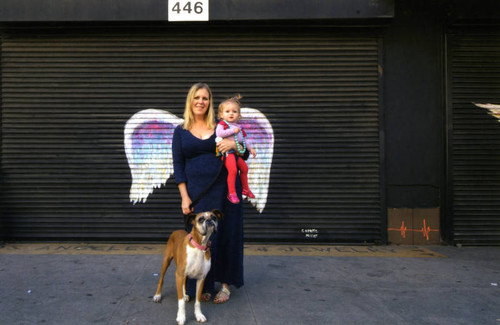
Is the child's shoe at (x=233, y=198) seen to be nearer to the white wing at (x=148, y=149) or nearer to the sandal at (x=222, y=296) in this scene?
the sandal at (x=222, y=296)

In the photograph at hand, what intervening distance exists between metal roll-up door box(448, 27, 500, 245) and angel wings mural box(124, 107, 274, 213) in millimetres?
3193

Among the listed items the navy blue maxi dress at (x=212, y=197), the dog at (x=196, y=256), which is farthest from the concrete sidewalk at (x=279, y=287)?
the navy blue maxi dress at (x=212, y=197)

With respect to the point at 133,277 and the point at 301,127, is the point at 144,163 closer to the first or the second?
the point at 133,277

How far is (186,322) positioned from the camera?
281cm

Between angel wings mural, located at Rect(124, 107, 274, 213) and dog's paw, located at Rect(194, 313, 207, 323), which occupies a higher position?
angel wings mural, located at Rect(124, 107, 274, 213)

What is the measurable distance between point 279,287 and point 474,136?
4.46m

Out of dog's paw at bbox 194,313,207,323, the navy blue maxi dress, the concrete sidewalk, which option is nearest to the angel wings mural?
the concrete sidewalk

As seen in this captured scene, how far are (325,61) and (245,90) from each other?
1.46 metres

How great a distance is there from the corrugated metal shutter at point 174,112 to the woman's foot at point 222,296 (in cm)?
239

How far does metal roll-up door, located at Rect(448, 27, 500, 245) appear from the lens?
5773 mm

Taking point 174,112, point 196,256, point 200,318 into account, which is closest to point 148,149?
point 174,112

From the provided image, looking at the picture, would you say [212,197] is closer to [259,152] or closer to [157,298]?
[157,298]

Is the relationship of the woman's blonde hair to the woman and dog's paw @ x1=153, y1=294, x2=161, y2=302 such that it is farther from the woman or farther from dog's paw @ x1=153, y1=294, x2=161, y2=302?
dog's paw @ x1=153, y1=294, x2=161, y2=302

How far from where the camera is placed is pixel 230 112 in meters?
3.19
